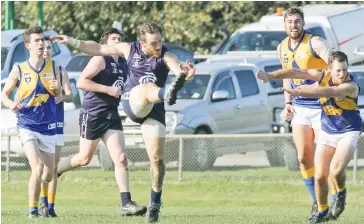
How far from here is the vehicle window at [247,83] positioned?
22.7 metres

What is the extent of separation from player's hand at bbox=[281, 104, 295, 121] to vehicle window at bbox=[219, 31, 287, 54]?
474 inches

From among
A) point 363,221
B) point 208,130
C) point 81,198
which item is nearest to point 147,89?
point 363,221

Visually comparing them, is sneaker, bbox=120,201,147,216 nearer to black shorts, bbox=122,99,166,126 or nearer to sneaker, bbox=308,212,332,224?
black shorts, bbox=122,99,166,126

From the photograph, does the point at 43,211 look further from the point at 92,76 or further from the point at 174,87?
the point at 174,87

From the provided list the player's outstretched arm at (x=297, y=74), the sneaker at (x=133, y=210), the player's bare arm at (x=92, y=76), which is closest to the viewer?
the player's outstretched arm at (x=297, y=74)

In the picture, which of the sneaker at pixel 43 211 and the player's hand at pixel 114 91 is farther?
the sneaker at pixel 43 211

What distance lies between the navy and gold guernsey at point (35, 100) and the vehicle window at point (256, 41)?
12.6 m

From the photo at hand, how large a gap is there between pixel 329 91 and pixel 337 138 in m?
0.83

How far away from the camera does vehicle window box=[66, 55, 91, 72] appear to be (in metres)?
25.8

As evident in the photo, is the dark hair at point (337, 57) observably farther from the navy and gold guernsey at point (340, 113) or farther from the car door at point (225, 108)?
the car door at point (225, 108)

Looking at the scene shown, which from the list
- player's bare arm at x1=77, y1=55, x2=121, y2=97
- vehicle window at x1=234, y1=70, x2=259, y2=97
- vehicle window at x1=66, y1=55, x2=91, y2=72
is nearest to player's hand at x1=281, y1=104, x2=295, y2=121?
player's bare arm at x1=77, y1=55, x2=121, y2=97

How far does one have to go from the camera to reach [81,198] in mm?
19828

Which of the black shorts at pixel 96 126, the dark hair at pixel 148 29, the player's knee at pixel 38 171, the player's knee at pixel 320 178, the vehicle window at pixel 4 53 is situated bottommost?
the vehicle window at pixel 4 53

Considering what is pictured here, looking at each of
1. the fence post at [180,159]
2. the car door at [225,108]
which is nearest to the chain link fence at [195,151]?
the fence post at [180,159]
